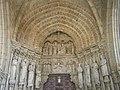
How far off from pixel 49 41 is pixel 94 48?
284cm

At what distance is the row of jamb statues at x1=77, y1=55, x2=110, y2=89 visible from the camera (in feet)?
27.9

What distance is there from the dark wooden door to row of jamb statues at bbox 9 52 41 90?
64 centimetres

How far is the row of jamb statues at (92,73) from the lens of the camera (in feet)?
27.9

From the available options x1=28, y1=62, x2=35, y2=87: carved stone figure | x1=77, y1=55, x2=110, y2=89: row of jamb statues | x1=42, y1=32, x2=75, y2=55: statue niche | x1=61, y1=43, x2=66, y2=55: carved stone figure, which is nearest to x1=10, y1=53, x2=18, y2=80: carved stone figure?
x1=28, y1=62, x2=35, y2=87: carved stone figure

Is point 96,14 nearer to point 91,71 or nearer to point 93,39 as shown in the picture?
point 93,39

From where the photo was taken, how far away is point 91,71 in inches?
358

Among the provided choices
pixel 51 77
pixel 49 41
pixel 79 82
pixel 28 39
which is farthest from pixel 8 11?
pixel 79 82

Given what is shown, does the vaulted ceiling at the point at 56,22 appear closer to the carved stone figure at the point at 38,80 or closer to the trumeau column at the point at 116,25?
the trumeau column at the point at 116,25

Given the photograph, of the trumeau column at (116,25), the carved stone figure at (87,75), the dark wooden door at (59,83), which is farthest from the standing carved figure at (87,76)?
the trumeau column at (116,25)

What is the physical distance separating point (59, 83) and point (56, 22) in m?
3.44

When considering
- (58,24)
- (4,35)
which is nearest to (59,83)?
(58,24)

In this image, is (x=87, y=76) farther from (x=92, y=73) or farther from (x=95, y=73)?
(x=95, y=73)

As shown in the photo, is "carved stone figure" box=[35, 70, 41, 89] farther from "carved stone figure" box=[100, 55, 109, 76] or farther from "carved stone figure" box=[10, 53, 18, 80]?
"carved stone figure" box=[100, 55, 109, 76]

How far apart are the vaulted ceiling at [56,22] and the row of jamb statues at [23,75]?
1.07 m
